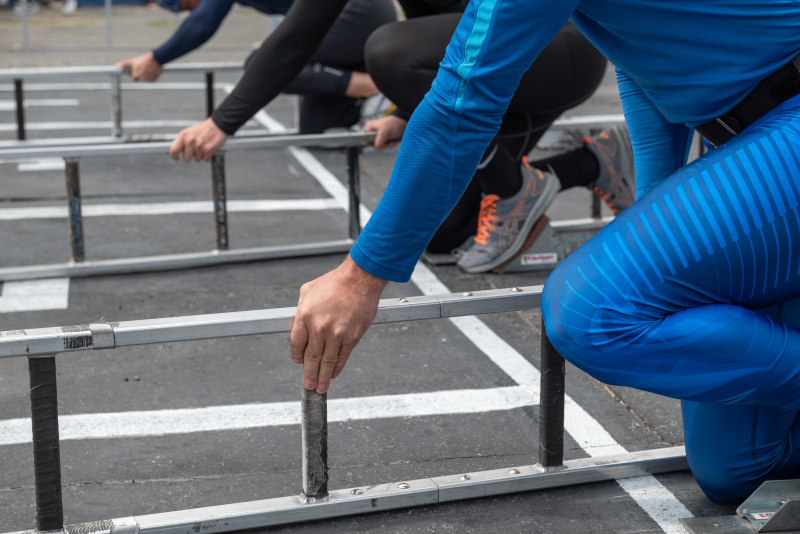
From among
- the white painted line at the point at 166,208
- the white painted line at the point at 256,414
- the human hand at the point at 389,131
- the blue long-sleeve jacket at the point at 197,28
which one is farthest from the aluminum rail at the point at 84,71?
the white painted line at the point at 256,414

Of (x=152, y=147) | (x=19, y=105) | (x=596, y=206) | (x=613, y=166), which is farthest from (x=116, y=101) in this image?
(x=613, y=166)

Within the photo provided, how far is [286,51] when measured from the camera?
2.97m

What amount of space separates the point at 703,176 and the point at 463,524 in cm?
92

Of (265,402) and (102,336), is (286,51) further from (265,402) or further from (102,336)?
(102,336)

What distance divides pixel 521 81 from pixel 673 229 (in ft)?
6.16

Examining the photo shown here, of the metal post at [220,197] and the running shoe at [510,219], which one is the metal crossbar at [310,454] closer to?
the running shoe at [510,219]

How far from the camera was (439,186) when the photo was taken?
157cm

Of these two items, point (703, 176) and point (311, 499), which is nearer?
point (703, 176)

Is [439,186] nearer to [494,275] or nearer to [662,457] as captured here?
[662,457]

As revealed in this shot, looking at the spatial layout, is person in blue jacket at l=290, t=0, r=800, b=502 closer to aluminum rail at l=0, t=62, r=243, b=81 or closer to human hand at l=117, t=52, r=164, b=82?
human hand at l=117, t=52, r=164, b=82

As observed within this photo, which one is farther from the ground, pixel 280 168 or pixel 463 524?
pixel 463 524

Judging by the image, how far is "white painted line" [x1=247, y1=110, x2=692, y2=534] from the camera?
214 centimetres

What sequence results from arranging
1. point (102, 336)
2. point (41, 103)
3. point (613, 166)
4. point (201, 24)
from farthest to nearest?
point (41, 103) → point (201, 24) → point (613, 166) → point (102, 336)

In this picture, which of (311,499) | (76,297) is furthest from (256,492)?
(76,297)
